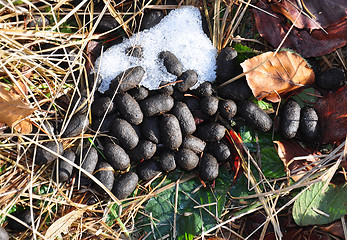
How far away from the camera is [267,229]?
102 inches

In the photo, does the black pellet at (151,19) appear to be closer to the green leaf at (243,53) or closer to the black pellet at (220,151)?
the green leaf at (243,53)

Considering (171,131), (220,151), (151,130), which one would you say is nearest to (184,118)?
(171,131)

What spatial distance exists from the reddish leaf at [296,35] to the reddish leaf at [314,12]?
0.16ft

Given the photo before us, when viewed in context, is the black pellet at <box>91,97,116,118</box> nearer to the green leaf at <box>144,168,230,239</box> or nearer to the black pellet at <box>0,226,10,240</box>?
the green leaf at <box>144,168,230,239</box>

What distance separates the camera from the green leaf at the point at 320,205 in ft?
8.12

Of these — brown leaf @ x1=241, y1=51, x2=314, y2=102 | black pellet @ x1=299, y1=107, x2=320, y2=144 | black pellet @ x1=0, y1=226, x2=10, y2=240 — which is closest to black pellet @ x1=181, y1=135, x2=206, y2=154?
brown leaf @ x1=241, y1=51, x2=314, y2=102

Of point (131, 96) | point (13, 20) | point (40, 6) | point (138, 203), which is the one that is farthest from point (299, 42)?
point (13, 20)

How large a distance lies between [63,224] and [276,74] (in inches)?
72.8

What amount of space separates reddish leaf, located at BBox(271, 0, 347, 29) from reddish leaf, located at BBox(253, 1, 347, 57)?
0.05 metres

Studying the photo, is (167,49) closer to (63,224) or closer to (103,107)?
(103,107)

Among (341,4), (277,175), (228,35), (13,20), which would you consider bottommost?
(277,175)

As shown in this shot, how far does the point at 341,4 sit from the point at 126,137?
6.11 feet

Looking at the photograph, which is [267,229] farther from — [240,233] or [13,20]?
[13,20]

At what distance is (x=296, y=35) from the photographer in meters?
2.70
